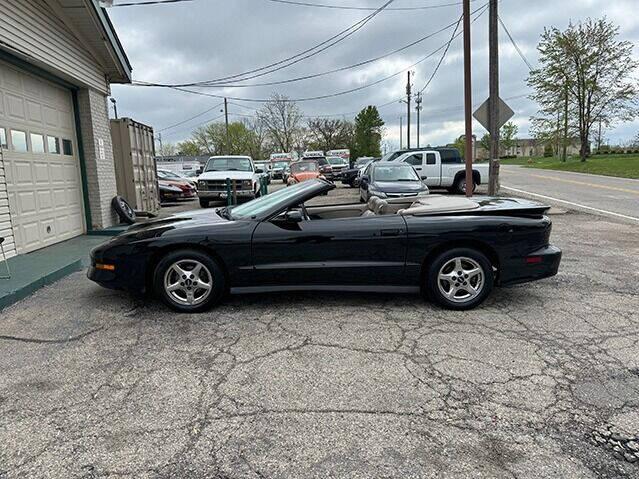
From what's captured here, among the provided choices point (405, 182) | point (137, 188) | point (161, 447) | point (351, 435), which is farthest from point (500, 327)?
point (137, 188)

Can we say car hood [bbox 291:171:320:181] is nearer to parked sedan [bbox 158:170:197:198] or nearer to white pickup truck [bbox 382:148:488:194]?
white pickup truck [bbox 382:148:488:194]

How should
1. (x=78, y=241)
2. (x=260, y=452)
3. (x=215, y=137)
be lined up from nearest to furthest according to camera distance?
1. (x=260, y=452)
2. (x=78, y=241)
3. (x=215, y=137)

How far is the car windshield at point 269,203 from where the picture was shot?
4.57 metres

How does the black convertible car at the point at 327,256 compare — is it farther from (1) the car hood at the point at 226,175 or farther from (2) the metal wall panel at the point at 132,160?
(1) the car hood at the point at 226,175

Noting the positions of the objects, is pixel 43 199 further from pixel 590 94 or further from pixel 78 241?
pixel 590 94

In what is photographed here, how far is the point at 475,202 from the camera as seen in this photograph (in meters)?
4.94

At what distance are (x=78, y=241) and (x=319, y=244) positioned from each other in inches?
233

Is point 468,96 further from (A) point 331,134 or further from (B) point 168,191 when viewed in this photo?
(A) point 331,134

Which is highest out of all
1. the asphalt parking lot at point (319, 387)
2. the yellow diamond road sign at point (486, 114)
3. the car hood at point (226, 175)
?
the yellow diamond road sign at point (486, 114)

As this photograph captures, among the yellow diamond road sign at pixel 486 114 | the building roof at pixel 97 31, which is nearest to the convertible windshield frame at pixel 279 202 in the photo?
the building roof at pixel 97 31

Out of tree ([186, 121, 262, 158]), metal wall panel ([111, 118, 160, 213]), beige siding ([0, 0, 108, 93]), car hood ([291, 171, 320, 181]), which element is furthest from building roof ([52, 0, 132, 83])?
tree ([186, 121, 262, 158])

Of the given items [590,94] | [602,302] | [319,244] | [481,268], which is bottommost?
[602,302]

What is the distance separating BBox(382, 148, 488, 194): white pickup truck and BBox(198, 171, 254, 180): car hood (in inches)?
251

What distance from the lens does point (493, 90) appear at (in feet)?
39.4
